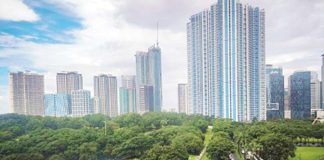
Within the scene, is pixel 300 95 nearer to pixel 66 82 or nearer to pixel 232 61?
pixel 232 61

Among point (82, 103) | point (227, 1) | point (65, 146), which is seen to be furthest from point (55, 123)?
point (227, 1)

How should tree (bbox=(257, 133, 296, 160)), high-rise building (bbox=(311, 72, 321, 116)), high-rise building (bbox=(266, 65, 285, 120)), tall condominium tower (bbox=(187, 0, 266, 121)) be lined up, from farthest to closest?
high-rise building (bbox=(311, 72, 321, 116)), high-rise building (bbox=(266, 65, 285, 120)), tall condominium tower (bbox=(187, 0, 266, 121)), tree (bbox=(257, 133, 296, 160))

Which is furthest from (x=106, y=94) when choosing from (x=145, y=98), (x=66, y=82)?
(x=66, y=82)

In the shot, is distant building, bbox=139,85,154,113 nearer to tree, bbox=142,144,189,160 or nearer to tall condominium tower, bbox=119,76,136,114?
tall condominium tower, bbox=119,76,136,114

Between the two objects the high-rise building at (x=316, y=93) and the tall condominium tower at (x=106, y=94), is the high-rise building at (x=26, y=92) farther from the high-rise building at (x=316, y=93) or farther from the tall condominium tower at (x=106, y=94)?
the high-rise building at (x=316, y=93)

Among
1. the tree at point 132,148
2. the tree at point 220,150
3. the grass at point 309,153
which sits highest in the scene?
the tree at point 220,150

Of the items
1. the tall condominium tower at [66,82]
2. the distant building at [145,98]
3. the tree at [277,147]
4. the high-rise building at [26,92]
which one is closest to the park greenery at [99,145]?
the tree at [277,147]

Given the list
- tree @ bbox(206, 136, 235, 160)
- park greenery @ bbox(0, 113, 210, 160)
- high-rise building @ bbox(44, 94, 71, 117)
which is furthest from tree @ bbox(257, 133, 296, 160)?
high-rise building @ bbox(44, 94, 71, 117)
